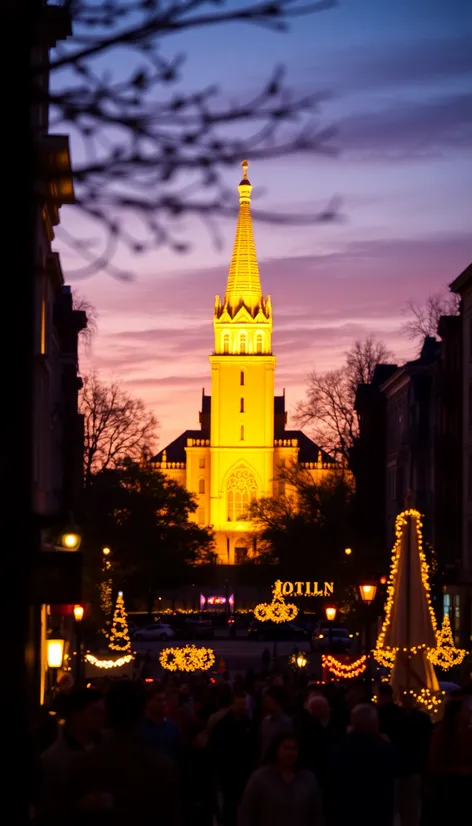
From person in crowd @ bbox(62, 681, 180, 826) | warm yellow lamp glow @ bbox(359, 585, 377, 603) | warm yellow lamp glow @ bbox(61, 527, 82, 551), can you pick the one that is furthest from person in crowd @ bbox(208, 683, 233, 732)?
warm yellow lamp glow @ bbox(359, 585, 377, 603)

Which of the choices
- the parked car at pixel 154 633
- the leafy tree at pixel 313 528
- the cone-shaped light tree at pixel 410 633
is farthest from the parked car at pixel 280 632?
the cone-shaped light tree at pixel 410 633

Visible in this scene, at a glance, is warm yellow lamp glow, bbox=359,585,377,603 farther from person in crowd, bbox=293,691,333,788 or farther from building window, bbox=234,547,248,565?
building window, bbox=234,547,248,565

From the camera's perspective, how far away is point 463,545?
63469mm

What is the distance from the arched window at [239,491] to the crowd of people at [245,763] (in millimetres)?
151595

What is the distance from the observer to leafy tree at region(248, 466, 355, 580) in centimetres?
9788

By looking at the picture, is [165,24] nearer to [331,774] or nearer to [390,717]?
[331,774]

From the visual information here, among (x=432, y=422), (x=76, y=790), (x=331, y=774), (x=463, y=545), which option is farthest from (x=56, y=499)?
(x=76, y=790)

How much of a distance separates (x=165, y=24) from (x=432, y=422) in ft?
218

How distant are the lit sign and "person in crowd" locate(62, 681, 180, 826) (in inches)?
3198

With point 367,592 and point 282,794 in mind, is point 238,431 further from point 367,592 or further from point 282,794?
point 282,794

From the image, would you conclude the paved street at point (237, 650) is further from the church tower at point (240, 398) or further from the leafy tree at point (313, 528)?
the church tower at point (240, 398)

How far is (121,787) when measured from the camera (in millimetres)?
8031

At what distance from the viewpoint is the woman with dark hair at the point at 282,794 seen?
11.4 m

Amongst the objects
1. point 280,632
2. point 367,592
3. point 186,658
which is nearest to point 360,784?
point 367,592
